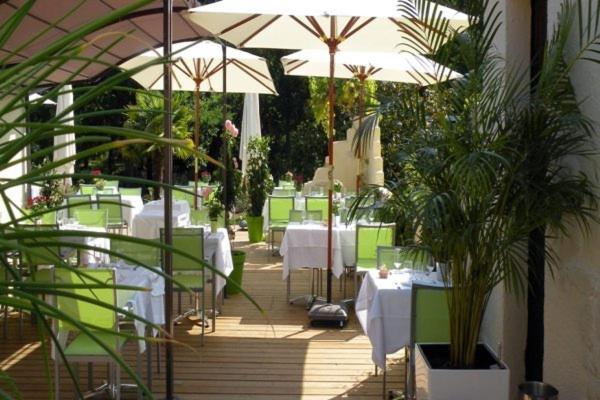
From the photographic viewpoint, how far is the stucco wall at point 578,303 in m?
3.51

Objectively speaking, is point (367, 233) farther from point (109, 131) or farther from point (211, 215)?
point (109, 131)

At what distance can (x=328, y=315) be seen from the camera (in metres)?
7.00

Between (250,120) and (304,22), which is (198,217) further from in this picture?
(250,120)

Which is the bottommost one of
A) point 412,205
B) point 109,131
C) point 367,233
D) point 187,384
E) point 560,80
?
point 187,384

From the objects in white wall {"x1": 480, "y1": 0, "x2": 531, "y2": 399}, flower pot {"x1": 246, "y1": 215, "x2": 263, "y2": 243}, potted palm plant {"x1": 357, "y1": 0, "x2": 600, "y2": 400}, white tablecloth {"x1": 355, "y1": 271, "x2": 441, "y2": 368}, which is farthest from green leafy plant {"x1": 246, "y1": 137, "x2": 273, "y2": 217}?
potted palm plant {"x1": 357, "y1": 0, "x2": 600, "y2": 400}

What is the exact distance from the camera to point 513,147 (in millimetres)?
3652

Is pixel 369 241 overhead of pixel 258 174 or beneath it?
beneath

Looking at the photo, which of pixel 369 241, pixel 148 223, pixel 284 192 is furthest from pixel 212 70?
pixel 369 241

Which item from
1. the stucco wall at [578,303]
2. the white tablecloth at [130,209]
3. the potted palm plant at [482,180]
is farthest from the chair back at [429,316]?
the white tablecloth at [130,209]

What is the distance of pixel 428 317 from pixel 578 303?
3.21 feet

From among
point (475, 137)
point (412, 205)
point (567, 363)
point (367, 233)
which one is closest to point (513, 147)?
point (475, 137)

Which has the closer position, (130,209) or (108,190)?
(130,209)

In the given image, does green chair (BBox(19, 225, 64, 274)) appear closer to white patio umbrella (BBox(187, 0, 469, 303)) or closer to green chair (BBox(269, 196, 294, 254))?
white patio umbrella (BBox(187, 0, 469, 303))

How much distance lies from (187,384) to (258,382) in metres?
0.52
